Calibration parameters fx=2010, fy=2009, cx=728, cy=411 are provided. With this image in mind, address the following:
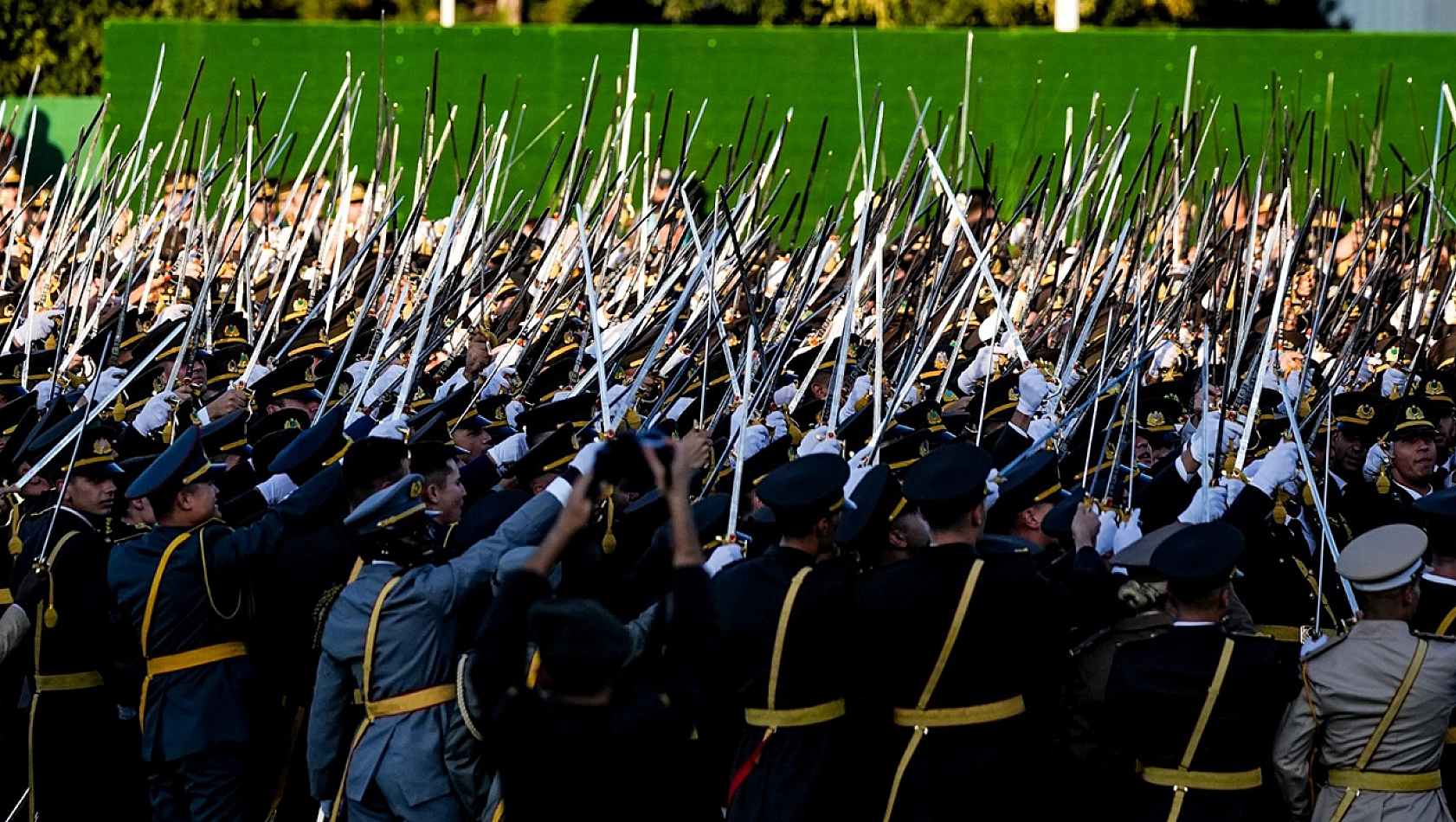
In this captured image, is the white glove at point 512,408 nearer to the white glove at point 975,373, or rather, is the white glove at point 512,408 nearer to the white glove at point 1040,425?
the white glove at point 975,373

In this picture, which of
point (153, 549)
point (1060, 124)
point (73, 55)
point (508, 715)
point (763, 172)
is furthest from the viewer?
point (73, 55)

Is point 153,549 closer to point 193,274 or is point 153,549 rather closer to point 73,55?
point 193,274

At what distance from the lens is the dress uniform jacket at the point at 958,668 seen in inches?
185

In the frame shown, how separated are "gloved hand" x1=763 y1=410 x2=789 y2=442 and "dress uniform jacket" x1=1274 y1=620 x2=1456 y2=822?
263 centimetres

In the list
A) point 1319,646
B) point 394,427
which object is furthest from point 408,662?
point 1319,646

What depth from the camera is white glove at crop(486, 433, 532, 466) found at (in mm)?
6908

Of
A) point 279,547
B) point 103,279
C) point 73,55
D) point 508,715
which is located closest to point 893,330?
point 103,279

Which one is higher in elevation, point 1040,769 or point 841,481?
point 841,481

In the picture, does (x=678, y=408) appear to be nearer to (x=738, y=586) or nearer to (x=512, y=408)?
(x=512, y=408)

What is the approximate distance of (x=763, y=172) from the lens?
9336mm

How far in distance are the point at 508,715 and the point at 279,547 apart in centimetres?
213

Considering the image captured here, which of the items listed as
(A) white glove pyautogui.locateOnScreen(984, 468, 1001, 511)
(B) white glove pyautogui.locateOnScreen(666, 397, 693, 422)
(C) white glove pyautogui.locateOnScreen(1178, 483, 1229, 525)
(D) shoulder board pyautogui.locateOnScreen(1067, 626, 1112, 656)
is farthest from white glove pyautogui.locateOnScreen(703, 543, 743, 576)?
(B) white glove pyautogui.locateOnScreen(666, 397, 693, 422)

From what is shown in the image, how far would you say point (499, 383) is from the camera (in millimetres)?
8383

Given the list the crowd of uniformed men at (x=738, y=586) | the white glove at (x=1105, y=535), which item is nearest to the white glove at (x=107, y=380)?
the crowd of uniformed men at (x=738, y=586)
